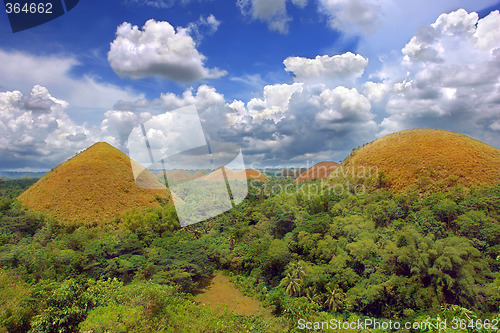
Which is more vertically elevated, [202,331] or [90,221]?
[90,221]

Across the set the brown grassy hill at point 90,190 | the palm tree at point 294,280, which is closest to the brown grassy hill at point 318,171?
the brown grassy hill at point 90,190

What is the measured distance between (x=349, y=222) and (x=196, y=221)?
1400cm

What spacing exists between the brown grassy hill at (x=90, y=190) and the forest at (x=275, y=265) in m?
1.35

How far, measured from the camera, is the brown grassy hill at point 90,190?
21.2 meters

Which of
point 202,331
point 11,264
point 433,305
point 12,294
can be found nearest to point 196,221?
point 11,264

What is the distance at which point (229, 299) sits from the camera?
54.5 ft

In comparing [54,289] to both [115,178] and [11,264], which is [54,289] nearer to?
[11,264]

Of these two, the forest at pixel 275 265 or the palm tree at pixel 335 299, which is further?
the palm tree at pixel 335 299

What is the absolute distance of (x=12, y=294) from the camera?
10.1m

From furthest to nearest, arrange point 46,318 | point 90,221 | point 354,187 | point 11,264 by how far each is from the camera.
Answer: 1. point 354,187
2. point 90,221
3. point 11,264
4. point 46,318

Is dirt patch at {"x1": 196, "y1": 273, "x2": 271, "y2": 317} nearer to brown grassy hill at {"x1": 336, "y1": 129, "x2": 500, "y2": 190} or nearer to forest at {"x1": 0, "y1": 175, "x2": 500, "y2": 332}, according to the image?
forest at {"x1": 0, "y1": 175, "x2": 500, "y2": 332}

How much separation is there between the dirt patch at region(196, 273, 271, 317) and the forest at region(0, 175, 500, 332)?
0.53 metres

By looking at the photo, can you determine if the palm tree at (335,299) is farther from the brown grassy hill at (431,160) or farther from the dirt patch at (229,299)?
the brown grassy hill at (431,160)

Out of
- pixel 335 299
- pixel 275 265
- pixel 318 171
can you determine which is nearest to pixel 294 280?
pixel 335 299
